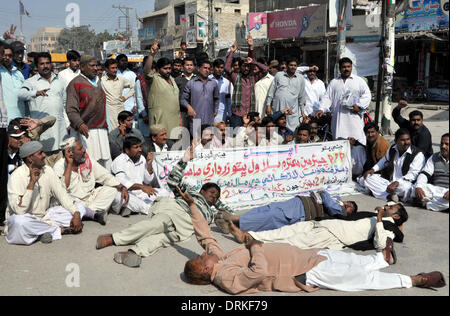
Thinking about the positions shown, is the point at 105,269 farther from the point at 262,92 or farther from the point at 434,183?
the point at 262,92

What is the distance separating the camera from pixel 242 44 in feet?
101

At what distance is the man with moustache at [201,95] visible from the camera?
6887mm

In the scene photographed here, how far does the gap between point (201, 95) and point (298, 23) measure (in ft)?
63.6

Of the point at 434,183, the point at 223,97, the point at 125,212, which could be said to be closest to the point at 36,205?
the point at 125,212

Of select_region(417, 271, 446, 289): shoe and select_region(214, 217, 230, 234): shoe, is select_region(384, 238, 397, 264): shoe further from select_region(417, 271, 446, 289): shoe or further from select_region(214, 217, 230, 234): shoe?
select_region(214, 217, 230, 234): shoe

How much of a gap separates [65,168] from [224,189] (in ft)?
6.76

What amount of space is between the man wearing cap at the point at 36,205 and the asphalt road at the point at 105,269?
109mm

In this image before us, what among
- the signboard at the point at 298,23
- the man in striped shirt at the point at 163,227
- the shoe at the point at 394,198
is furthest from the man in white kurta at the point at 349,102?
the signboard at the point at 298,23

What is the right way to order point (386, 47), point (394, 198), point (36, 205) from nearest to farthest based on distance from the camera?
point (36, 205) < point (394, 198) < point (386, 47)

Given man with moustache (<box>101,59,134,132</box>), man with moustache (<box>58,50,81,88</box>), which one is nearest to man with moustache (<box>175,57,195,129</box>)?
Answer: man with moustache (<box>101,59,134,132</box>)

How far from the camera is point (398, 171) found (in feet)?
20.9

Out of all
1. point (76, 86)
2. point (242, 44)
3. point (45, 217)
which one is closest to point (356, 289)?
point (45, 217)

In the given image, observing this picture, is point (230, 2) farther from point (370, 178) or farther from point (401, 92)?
point (370, 178)

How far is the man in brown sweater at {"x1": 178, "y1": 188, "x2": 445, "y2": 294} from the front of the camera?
3.40 meters
